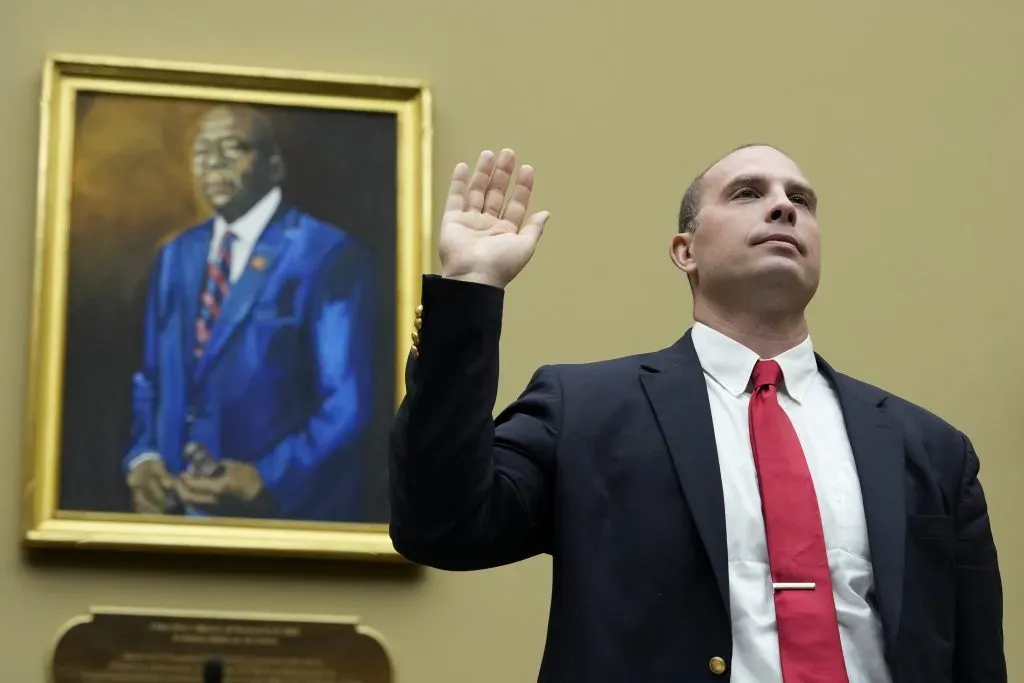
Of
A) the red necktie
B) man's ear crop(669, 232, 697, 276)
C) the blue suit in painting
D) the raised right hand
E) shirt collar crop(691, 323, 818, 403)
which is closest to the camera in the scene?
the red necktie

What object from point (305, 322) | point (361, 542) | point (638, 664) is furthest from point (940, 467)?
point (305, 322)

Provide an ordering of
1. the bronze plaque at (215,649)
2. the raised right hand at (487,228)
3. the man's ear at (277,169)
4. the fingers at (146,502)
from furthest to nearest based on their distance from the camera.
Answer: the man's ear at (277,169) → the fingers at (146,502) → the bronze plaque at (215,649) → the raised right hand at (487,228)

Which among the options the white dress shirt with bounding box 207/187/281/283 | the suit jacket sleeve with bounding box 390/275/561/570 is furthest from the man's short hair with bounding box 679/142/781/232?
the white dress shirt with bounding box 207/187/281/283

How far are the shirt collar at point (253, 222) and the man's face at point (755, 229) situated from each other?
264 cm

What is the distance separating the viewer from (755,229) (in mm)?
3557

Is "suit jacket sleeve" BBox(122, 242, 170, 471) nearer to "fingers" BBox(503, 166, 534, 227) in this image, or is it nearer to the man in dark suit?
the man in dark suit

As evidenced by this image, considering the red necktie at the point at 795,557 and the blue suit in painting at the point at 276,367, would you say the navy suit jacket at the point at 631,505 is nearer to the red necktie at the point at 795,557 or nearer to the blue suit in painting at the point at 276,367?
the red necktie at the point at 795,557

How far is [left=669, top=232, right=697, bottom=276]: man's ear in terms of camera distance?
12.1ft

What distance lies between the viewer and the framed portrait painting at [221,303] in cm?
573

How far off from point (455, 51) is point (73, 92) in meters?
1.36

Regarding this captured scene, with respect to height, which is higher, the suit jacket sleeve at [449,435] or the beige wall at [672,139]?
the beige wall at [672,139]

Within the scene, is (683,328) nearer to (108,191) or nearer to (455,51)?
(455,51)

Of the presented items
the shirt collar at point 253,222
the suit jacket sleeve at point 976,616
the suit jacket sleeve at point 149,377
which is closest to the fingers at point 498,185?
the suit jacket sleeve at point 976,616

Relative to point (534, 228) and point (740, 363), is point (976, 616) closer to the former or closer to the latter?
point (740, 363)
